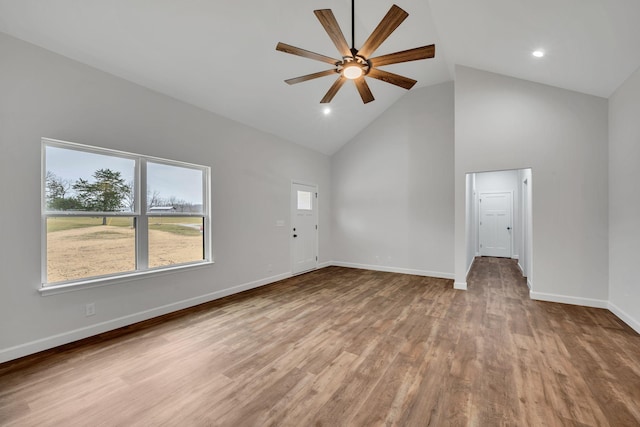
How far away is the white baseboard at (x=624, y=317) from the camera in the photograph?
9.75 ft

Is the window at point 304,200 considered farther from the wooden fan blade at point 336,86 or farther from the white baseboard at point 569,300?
the white baseboard at point 569,300

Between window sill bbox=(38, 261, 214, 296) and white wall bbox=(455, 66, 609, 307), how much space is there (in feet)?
16.5

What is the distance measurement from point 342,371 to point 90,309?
2847 millimetres

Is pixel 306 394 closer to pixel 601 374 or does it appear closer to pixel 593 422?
pixel 593 422

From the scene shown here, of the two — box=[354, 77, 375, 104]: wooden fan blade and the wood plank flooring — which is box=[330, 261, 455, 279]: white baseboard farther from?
box=[354, 77, 375, 104]: wooden fan blade

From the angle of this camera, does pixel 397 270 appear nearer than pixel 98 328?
No

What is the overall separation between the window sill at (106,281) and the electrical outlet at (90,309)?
200 millimetres

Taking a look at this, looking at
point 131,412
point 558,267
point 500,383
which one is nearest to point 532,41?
point 558,267

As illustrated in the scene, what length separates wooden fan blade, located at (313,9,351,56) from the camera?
1.98 metres

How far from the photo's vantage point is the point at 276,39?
3.42m

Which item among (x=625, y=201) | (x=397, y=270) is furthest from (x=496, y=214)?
(x=625, y=201)

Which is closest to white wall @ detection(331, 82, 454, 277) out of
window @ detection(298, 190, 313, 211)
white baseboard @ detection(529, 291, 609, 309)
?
window @ detection(298, 190, 313, 211)

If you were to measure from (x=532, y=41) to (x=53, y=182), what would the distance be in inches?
225

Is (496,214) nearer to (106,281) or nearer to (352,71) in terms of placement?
(352,71)
